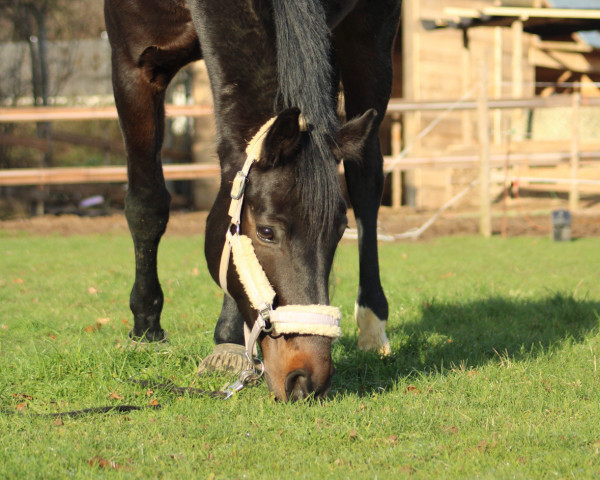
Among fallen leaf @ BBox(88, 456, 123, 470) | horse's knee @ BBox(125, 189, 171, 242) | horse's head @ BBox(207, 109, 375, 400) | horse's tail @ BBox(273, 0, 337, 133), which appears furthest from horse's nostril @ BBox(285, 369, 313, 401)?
horse's knee @ BBox(125, 189, 171, 242)

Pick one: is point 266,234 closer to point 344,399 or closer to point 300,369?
point 300,369

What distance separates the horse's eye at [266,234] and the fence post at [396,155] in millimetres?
11975

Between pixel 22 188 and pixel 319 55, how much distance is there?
38.0 feet

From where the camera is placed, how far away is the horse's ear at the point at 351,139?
2627 mm

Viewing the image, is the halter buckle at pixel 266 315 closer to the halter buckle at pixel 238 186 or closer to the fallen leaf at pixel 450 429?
the halter buckle at pixel 238 186

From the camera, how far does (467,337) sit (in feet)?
13.3

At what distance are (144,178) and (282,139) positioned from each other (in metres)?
1.64

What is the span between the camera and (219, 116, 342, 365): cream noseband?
2480 millimetres

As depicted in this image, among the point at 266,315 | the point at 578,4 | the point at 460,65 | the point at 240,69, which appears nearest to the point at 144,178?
the point at 240,69

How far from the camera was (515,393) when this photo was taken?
9.78ft

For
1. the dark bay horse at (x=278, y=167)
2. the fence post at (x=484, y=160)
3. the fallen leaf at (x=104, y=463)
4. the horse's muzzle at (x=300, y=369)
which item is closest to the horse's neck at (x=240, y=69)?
the dark bay horse at (x=278, y=167)

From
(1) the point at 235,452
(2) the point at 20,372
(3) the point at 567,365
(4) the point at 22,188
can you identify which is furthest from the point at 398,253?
(4) the point at 22,188

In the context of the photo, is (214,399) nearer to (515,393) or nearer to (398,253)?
(515,393)

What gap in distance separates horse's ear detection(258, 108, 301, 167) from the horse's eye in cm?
22
